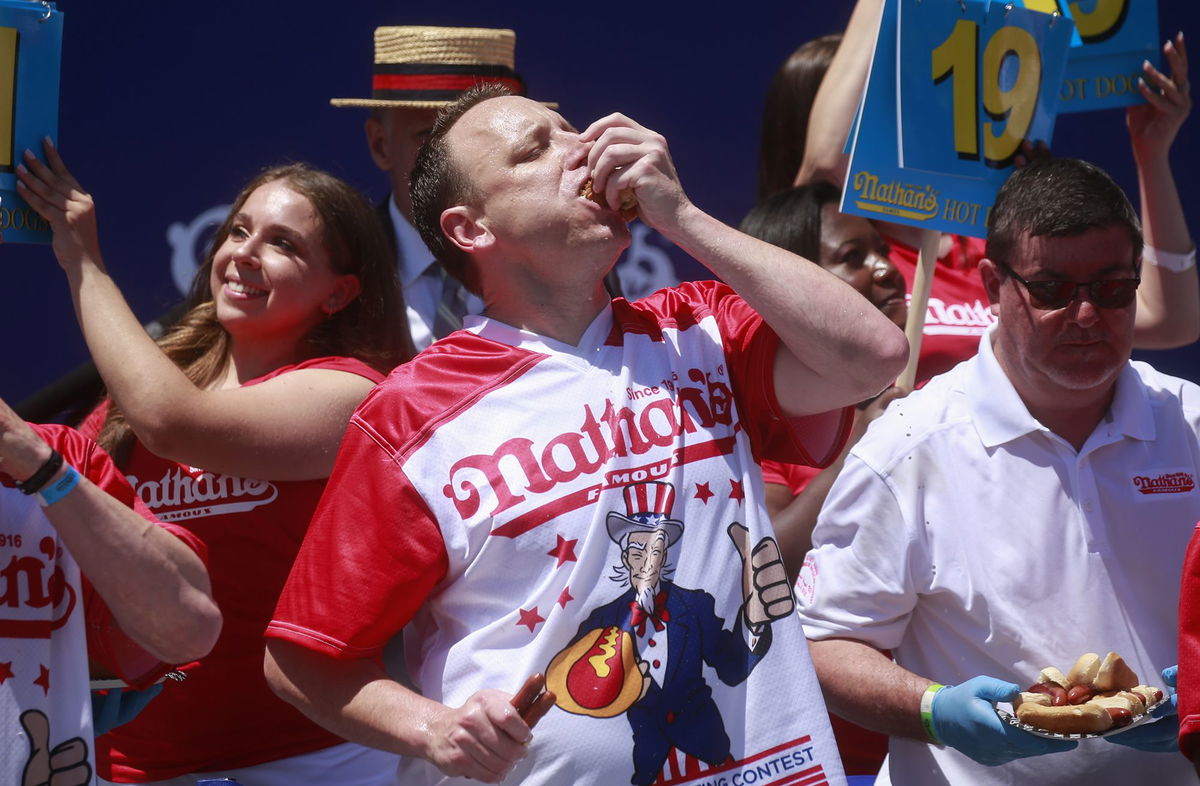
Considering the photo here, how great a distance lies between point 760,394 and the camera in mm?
2184

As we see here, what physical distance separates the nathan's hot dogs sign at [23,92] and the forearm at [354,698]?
3.19 ft

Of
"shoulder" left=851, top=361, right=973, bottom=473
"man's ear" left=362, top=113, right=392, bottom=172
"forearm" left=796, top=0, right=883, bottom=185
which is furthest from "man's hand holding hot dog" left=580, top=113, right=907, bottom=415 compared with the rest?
"man's ear" left=362, top=113, right=392, bottom=172

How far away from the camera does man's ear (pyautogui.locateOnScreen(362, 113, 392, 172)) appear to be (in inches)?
148

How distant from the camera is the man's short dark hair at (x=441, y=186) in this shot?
231 centimetres

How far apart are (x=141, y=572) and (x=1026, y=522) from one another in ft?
4.32

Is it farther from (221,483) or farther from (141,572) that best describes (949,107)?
(141,572)

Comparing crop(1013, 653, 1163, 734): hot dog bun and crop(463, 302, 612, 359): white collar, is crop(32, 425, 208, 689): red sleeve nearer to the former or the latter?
crop(463, 302, 612, 359): white collar

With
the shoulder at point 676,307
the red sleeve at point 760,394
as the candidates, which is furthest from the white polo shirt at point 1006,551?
the shoulder at point 676,307

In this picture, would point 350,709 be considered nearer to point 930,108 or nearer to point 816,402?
point 816,402

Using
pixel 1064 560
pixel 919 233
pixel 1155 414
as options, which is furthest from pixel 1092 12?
pixel 1064 560

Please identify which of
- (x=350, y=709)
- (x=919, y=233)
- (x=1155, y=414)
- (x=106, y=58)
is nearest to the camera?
(x=350, y=709)

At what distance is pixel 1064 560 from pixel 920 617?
0.24m

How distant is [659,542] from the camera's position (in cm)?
201

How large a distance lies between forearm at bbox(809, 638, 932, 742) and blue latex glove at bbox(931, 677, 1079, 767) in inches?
2.2
